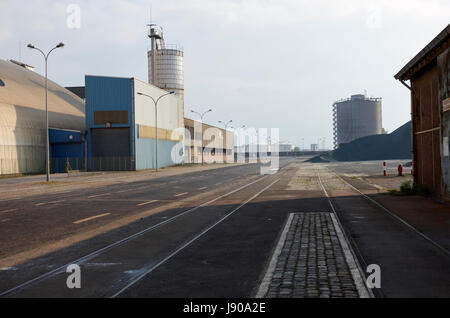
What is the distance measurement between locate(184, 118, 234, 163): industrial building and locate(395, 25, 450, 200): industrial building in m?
69.2

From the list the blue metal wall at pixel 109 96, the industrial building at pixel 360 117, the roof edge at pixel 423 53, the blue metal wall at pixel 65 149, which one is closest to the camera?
the roof edge at pixel 423 53

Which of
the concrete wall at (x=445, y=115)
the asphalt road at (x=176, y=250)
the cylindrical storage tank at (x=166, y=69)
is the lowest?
the asphalt road at (x=176, y=250)

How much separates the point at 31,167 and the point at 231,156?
273 feet

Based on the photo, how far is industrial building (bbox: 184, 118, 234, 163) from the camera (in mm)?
90375

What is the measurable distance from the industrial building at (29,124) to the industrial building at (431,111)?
4161cm

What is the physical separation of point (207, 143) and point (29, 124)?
5640 cm

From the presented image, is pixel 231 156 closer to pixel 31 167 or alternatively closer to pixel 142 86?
pixel 142 86

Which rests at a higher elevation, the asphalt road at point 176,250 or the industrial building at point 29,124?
the industrial building at point 29,124

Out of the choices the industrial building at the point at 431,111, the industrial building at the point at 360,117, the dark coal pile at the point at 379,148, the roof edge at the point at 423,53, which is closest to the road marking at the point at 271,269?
the industrial building at the point at 431,111

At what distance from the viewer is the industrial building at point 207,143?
9038 centimetres

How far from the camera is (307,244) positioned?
880cm

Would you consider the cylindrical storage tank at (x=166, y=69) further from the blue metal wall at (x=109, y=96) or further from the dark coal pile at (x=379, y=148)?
the dark coal pile at (x=379, y=148)

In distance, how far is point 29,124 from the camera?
53188 millimetres

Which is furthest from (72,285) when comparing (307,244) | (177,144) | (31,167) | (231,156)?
(231,156)
